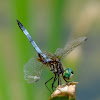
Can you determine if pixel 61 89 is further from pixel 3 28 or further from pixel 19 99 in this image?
pixel 3 28

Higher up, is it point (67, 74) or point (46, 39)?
point (46, 39)

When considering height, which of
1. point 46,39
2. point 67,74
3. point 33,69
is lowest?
point 67,74

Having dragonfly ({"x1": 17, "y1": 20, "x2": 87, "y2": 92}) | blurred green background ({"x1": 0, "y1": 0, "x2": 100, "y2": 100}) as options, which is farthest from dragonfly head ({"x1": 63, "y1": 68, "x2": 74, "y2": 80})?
blurred green background ({"x1": 0, "y1": 0, "x2": 100, "y2": 100})

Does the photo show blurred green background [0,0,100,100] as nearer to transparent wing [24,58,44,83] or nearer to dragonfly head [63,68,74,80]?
transparent wing [24,58,44,83]

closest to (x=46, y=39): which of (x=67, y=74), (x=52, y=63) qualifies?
(x=52, y=63)

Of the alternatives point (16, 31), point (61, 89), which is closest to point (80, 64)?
point (16, 31)

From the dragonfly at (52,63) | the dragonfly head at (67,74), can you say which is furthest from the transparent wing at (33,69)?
the dragonfly head at (67,74)

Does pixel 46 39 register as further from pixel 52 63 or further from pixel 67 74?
pixel 67 74
